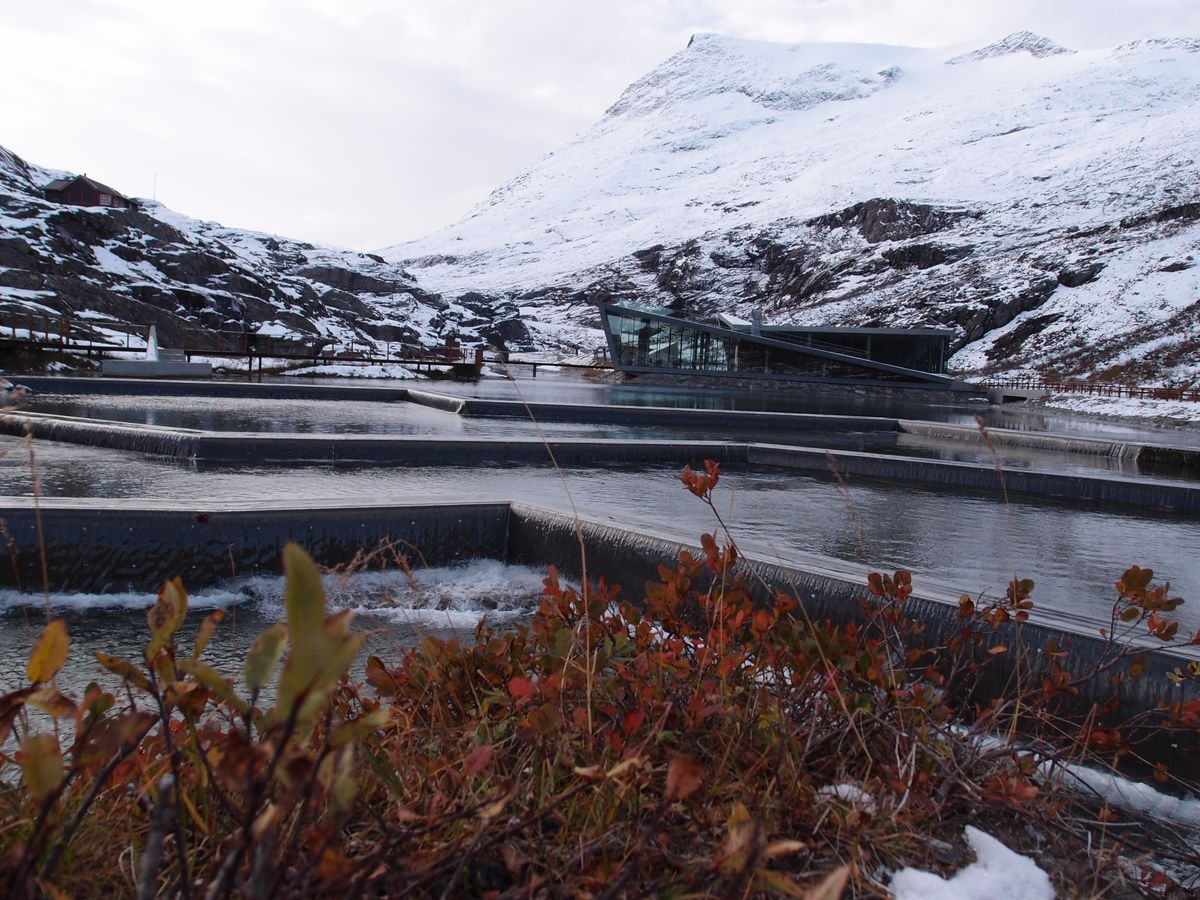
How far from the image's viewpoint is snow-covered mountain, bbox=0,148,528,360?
3634cm

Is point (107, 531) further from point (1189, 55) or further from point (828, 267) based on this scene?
point (1189, 55)

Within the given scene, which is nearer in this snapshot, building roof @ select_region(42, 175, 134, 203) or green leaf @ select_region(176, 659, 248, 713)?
green leaf @ select_region(176, 659, 248, 713)

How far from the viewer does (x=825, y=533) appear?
260 inches

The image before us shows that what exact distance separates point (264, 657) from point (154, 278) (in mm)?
48437

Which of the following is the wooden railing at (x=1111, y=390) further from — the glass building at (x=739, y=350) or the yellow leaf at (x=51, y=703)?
the yellow leaf at (x=51, y=703)

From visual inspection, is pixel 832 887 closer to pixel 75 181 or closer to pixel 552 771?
pixel 552 771

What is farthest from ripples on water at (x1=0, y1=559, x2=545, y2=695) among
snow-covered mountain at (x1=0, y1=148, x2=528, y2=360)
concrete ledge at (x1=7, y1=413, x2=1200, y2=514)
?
snow-covered mountain at (x1=0, y1=148, x2=528, y2=360)

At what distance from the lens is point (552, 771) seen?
62.0 inches

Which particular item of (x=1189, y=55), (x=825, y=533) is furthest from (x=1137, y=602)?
(x=1189, y=55)

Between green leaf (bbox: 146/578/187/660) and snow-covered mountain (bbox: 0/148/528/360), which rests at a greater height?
snow-covered mountain (bbox: 0/148/528/360)

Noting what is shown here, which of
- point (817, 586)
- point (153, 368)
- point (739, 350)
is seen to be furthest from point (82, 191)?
point (817, 586)

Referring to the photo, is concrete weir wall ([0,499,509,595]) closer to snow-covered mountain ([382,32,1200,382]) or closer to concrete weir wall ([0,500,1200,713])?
concrete weir wall ([0,500,1200,713])

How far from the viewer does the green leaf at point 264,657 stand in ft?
2.19

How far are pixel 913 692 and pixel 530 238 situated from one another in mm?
157053
